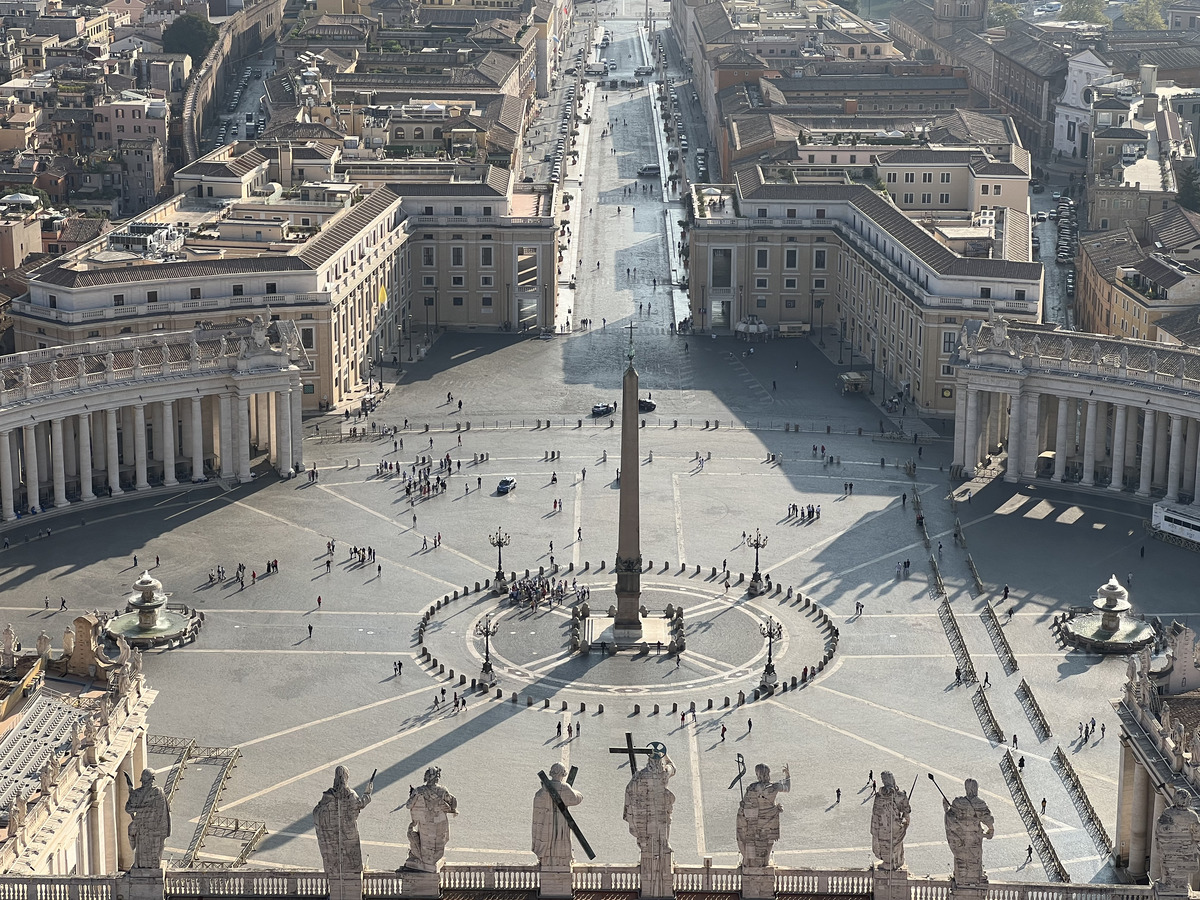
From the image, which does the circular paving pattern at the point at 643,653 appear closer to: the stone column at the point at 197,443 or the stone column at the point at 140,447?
the stone column at the point at 197,443

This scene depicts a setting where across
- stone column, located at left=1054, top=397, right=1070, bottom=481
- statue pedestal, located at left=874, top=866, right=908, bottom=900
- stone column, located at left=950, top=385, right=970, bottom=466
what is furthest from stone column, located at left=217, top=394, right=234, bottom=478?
statue pedestal, located at left=874, top=866, right=908, bottom=900

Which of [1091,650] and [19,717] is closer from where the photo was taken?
[19,717]

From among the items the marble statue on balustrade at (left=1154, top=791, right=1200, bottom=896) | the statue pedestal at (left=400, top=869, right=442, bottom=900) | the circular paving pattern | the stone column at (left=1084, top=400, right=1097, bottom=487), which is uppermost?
the marble statue on balustrade at (left=1154, top=791, right=1200, bottom=896)

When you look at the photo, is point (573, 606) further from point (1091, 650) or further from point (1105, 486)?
point (1105, 486)

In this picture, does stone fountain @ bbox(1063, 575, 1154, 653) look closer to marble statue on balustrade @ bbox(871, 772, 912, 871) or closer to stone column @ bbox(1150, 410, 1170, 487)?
stone column @ bbox(1150, 410, 1170, 487)

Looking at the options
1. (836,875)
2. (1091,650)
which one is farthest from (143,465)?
(836,875)

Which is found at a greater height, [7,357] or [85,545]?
[7,357]

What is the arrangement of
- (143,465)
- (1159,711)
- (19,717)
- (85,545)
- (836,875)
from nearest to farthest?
(836,875) < (19,717) < (1159,711) < (85,545) < (143,465)
